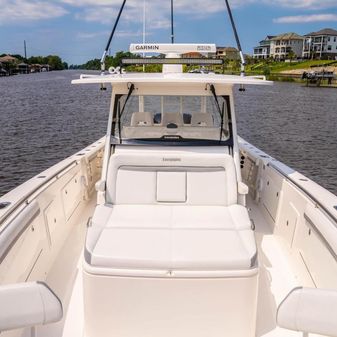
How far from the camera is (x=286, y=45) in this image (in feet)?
337

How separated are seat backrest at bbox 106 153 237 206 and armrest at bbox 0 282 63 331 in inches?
69.0

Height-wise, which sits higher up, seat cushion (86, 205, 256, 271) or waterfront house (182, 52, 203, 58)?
waterfront house (182, 52, 203, 58)

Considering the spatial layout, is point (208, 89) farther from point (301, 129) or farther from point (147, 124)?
point (301, 129)

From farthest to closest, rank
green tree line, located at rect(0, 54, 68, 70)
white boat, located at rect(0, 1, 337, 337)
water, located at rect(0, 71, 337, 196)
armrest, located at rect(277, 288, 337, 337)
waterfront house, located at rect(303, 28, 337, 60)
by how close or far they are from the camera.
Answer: green tree line, located at rect(0, 54, 68, 70) → waterfront house, located at rect(303, 28, 337, 60) → water, located at rect(0, 71, 337, 196) → white boat, located at rect(0, 1, 337, 337) → armrest, located at rect(277, 288, 337, 337)

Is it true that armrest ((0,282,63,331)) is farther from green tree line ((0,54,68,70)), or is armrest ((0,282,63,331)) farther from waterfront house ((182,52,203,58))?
green tree line ((0,54,68,70))

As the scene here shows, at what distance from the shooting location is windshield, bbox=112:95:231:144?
395cm

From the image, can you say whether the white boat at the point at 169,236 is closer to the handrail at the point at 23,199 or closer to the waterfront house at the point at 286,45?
the handrail at the point at 23,199

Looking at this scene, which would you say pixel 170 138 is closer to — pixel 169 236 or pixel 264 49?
pixel 169 236

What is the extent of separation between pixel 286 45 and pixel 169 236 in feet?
358

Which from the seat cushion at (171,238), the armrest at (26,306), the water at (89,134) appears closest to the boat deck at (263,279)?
the seat cushion at (171,238)

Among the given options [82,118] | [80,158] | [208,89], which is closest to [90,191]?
[80,158]

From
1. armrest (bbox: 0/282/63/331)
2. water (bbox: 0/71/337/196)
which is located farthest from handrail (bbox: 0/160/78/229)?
water (bbox: 0/71/337/196)

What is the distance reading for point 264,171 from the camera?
4.75 metres

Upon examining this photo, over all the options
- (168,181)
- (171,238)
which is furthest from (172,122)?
(171,238)
